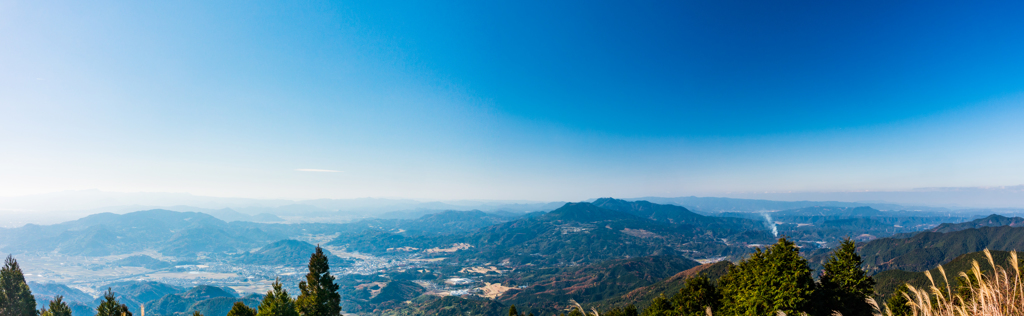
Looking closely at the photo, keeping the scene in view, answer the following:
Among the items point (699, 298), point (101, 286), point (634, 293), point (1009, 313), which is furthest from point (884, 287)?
point (101, 286)

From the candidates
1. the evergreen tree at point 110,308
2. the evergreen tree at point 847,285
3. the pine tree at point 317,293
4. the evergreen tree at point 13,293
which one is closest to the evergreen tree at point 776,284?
the evergreen tree at point 847,285

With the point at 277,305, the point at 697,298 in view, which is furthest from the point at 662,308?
the point at 277,305

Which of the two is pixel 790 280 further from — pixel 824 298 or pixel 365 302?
pixel 365 302

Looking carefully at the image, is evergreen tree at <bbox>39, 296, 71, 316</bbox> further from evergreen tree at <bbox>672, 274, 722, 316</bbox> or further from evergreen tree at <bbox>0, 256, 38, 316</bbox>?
evergreen tree at <bbox>672, 274, 722, 316</bbox>

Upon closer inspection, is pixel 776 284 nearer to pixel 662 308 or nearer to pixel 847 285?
pixel 847 285

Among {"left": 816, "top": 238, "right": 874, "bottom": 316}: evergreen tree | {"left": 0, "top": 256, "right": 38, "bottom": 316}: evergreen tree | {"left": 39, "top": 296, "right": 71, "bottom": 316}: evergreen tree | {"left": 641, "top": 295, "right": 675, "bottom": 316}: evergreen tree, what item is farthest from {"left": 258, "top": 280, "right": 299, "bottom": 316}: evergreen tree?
{"left": 816, "top": 238, "right": 874, "bottom": 316}: evergreen tree

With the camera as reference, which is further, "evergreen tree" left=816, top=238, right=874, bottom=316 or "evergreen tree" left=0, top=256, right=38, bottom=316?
"evergreen tree" left=816, top=238, right=874, bottom=316

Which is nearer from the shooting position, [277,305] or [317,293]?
[277,305]

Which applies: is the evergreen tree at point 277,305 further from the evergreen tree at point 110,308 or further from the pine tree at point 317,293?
the evergreen tree at point 110,308
